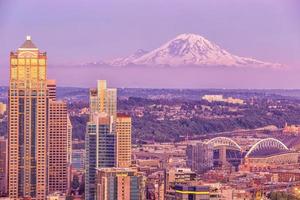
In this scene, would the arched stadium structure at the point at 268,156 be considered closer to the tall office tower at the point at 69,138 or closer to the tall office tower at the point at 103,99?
the tall office tower at the point at 103,99

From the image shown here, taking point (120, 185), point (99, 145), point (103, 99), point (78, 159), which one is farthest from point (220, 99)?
point (120, 185)

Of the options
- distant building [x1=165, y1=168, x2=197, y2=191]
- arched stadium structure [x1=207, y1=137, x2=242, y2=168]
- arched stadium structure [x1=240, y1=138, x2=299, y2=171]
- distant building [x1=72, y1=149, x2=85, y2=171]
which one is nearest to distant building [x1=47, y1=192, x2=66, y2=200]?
distant building [x1=72, y1=149, x2=85, y2=171]

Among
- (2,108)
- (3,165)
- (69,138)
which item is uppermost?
(2,108)

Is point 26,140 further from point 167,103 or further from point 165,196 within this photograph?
point 167,103

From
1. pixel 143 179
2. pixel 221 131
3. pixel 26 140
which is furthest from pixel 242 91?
pixel 143 179

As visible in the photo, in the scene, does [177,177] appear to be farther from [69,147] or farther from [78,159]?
[69,147]

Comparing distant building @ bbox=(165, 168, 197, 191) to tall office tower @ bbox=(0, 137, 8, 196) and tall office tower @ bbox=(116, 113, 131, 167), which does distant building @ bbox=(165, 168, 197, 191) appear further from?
tall office tower @ bbox=(0, 137, 8, 196)

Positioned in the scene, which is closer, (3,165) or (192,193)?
(192,193)
